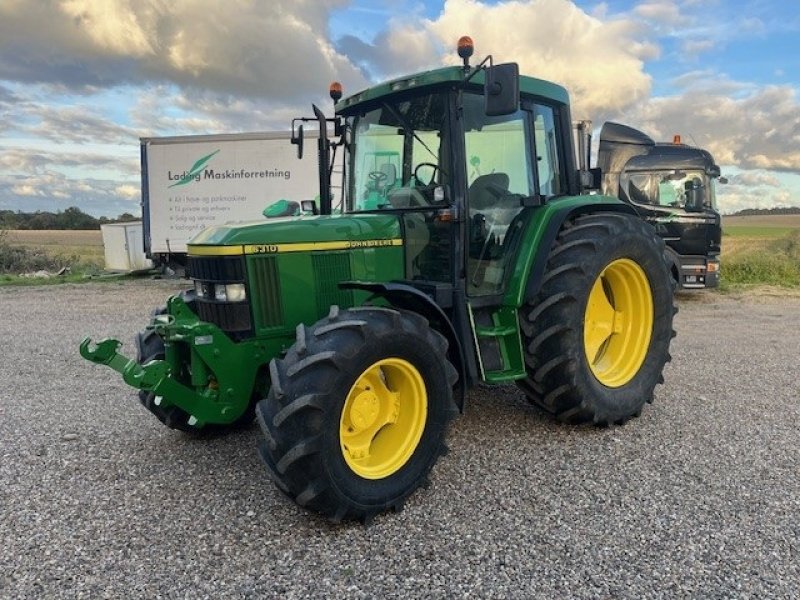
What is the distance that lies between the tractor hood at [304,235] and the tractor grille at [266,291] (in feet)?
0.27

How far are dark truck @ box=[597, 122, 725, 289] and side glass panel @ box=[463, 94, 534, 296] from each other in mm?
7670

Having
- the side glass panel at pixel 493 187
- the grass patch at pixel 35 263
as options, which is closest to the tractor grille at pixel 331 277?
the side glass panel at pixel 493 187

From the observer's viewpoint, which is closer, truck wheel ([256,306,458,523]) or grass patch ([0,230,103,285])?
truck wheel ([256,306,458,523])

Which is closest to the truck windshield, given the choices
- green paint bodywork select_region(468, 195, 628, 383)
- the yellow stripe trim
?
the yellow stripe trim

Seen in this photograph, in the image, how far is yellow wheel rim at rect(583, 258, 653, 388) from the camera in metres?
4.99

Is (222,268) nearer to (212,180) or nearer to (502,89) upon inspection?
(502,89)

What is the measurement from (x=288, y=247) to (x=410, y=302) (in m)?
0.81

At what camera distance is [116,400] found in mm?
5758

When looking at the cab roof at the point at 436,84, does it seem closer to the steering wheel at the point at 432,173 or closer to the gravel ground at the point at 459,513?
the steering wheel at the point at 432,173

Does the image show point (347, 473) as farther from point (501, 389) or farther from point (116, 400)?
point (116, 400)

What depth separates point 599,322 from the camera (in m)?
5.07

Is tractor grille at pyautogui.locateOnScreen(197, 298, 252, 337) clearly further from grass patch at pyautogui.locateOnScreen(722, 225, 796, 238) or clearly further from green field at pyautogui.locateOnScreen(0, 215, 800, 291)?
grass patch at pyautogui.locateOnScreen(722, 225, 796, 238)

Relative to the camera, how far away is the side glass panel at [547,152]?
4.76 metres

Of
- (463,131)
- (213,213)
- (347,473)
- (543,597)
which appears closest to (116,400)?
(347,473)
